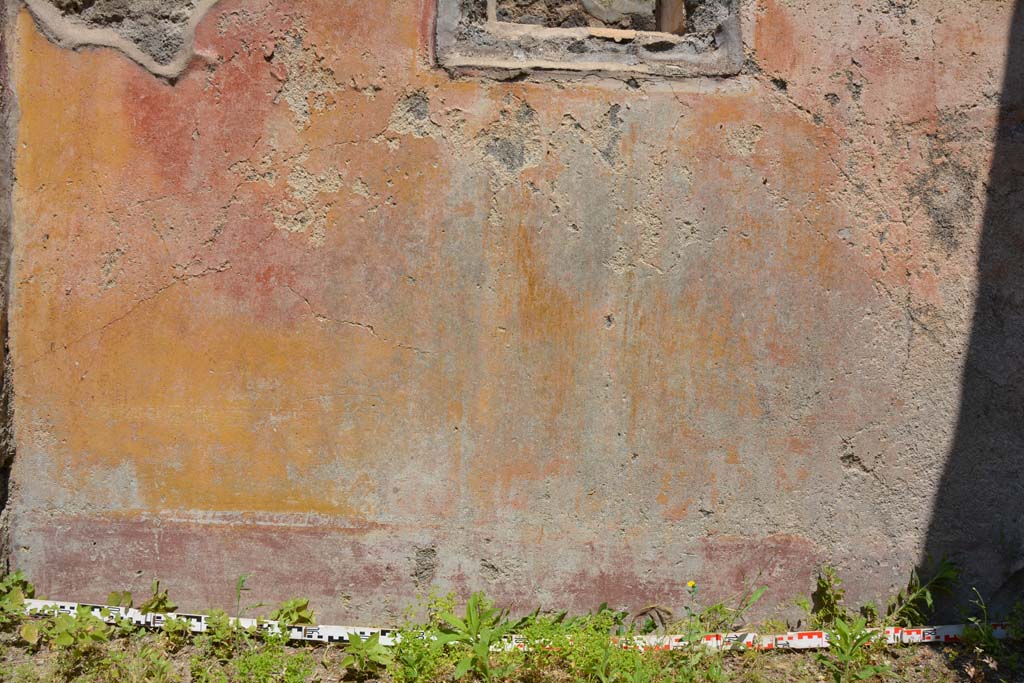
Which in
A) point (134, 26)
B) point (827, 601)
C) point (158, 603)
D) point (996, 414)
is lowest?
point (158, 603)

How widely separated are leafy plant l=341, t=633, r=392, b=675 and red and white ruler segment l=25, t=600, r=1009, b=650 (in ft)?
0.14

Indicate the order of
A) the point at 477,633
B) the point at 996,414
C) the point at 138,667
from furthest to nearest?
the point at 996,414
the point at 477,633
the point at 138,667

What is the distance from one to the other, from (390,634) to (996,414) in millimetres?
2370

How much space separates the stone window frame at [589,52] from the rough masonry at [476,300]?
41 millimetres

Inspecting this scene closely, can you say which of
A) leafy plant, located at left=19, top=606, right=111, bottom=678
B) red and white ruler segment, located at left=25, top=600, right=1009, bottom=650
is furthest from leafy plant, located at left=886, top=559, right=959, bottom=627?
leafy plant, located at left=19, top=606, right=111, bottom=678

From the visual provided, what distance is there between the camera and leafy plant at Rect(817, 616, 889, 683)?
110 inches

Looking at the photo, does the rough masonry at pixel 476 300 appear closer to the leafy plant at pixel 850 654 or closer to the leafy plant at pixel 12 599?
the leafy plant at pixel 12 599

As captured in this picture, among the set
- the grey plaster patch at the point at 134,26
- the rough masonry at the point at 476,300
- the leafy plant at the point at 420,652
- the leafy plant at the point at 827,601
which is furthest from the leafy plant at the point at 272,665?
the grey plaster patch at the point at 134,26

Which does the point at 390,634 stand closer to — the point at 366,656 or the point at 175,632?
the point at 366,656

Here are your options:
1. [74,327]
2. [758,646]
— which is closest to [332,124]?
[74,327]

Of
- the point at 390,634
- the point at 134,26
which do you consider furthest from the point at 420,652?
the point at 134,26

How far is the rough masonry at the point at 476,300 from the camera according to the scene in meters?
2.78

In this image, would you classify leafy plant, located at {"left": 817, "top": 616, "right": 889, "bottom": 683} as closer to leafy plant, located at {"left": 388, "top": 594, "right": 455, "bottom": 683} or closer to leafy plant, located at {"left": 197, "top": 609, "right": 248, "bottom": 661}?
leafy plant, located at {"left": 388, "top": 594, "right": 455, "bottom": 683}

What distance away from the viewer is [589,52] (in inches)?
111
